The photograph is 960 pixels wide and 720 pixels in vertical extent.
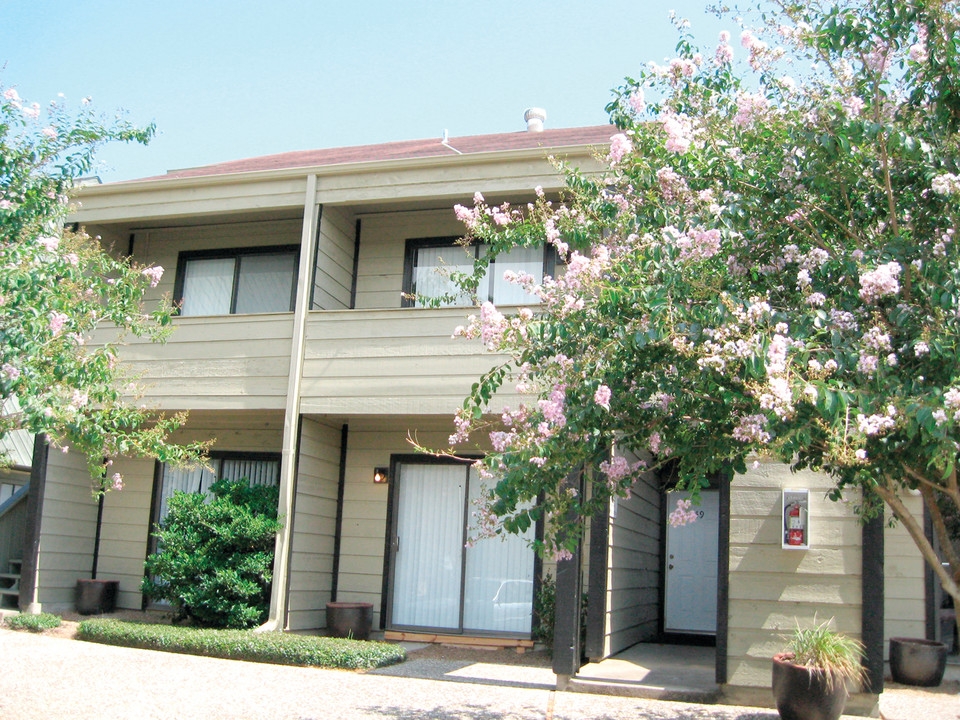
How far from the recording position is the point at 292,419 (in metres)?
10.7

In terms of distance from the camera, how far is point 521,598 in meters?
10.9

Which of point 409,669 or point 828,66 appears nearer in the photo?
point 828,66

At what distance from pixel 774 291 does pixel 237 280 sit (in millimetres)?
8711

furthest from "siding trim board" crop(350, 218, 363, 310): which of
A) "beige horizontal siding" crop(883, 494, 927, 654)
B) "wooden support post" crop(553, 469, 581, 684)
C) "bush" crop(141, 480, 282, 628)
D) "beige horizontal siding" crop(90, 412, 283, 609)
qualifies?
"beige horizontal siding" crop(883, 494, 927, 654)

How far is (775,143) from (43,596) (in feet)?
34.1

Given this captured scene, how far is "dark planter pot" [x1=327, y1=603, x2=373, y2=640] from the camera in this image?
10.7 metres

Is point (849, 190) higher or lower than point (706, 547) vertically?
higher

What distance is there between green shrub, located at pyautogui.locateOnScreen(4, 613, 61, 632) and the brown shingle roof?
607 centimetres

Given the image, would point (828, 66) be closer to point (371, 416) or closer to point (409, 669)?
point (409, 669)

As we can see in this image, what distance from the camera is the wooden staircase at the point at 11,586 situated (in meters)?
11.8

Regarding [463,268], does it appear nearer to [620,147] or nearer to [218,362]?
[218,362]

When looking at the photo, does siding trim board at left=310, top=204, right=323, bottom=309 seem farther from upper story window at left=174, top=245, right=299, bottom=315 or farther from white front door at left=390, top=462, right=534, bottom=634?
white front door at left=390, top=462, right=534, bottom=634

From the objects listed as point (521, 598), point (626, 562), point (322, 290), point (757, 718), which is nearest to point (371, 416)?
point (322, 290)

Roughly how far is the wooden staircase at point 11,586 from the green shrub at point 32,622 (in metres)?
1.24
